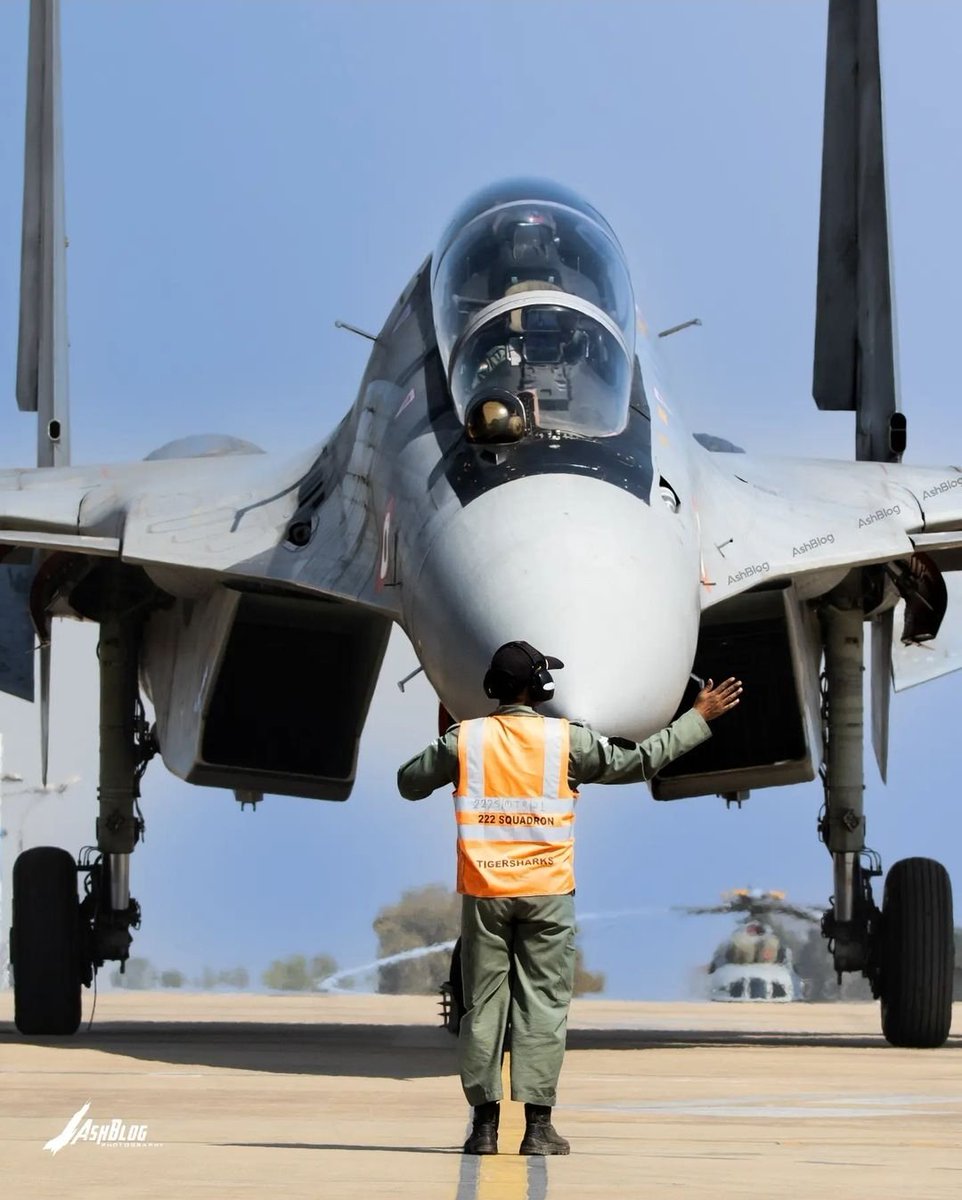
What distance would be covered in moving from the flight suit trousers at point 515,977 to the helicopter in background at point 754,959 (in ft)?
57.6

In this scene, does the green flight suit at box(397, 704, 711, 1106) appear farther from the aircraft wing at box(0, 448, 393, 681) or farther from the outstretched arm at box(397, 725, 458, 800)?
the aircraft wing at box(0, 448, 393, 681)

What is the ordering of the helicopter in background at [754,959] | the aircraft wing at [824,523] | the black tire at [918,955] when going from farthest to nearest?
1. the helicopter in background at [754,959]
2. the black tire at [918,955]
3. the aircraft wing at [824,523]

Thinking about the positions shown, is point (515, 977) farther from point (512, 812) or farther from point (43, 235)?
point (43, 235)

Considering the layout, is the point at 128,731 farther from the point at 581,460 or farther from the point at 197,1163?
the point at 197,1163

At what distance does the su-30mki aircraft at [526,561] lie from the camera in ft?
28.9

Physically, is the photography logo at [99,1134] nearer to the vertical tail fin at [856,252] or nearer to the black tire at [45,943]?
the black tire at [45,943]

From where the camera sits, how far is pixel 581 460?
364 inches

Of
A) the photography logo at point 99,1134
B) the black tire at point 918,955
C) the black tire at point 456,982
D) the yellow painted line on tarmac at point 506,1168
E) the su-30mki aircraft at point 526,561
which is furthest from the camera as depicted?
the black tire at point 918,955

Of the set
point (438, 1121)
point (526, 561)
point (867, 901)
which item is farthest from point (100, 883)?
point (438, 1121)

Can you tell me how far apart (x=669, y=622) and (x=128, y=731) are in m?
5.59

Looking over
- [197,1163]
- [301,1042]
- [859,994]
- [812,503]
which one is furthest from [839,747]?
[859,994]

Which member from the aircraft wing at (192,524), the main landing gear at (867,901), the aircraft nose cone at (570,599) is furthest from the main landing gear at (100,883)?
the aircraft nose cone at (570,599)

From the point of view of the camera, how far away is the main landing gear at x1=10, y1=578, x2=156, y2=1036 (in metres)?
12.6

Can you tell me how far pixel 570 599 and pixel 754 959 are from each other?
17090 mm
